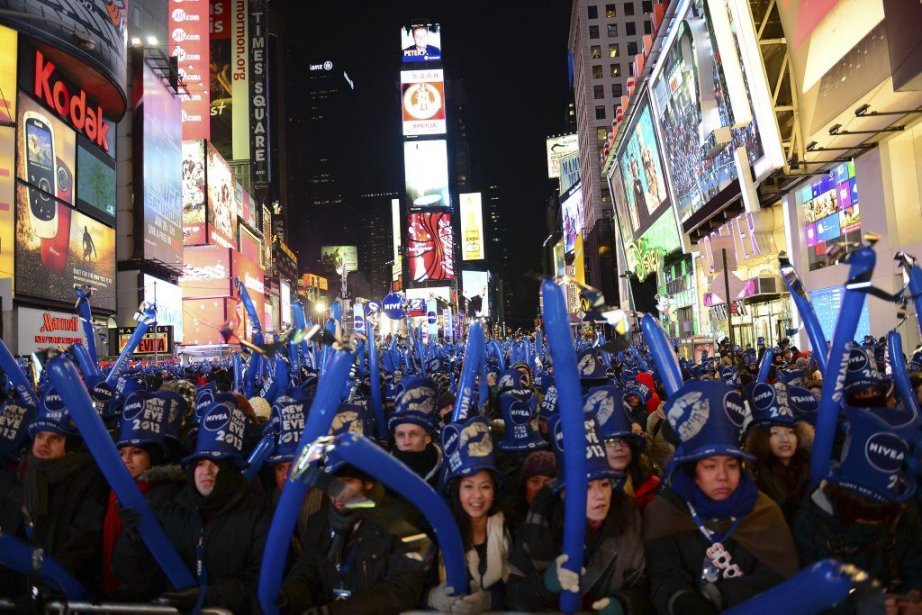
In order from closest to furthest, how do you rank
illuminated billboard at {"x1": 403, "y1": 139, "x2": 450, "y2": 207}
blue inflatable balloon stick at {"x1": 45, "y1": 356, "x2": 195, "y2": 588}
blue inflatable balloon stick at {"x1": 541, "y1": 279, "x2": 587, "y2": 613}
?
blue inflatable balloon stick at {"x1": 541, "y1": 279, "x2": 587, "y2": 613} → blue inflatable balloon stick at {"x1": 45, "y1": 356, "x2": 195, "y2": 588} → illuminated billboard at {"x1": 403, "y1": 139, "x2": 450, "y2": 207}

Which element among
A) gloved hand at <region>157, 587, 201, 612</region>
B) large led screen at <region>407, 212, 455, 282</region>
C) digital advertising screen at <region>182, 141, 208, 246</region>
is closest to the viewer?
gloved hand at <region>157, 587, 201, 612</region>

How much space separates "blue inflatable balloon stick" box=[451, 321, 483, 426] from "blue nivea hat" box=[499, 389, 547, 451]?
33 cm

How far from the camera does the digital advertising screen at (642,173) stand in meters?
39.7

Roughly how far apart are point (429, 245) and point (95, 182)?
58.5 m

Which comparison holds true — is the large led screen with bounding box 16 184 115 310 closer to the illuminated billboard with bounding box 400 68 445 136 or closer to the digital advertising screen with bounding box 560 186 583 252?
the illuminated billboard with bounding box 400 68 445 136

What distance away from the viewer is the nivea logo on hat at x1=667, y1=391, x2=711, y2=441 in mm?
3072

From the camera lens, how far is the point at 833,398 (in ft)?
11.6

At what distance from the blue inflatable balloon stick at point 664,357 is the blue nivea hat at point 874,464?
0.99 metres

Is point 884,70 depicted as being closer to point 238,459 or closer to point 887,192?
point 887,192

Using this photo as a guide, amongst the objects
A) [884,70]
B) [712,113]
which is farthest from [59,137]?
[884,70]

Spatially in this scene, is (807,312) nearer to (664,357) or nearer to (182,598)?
(664,357)

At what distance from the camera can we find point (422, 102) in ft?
307

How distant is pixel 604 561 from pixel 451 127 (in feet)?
637

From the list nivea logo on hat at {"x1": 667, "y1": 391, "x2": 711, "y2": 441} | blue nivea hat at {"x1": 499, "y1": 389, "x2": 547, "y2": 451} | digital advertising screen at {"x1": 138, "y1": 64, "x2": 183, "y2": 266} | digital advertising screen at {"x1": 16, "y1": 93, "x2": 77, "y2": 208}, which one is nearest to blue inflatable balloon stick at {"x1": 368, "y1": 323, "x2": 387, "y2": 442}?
blue nivea hat at {"x1": 499, "y1": 389, "x2": 547, "y2": 451}
